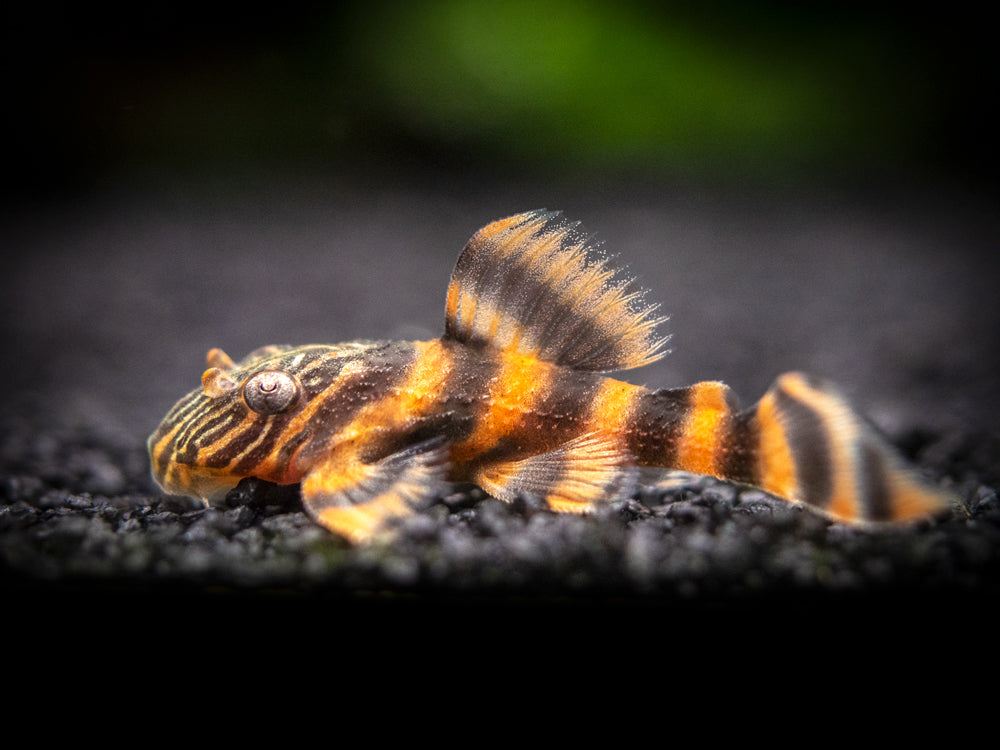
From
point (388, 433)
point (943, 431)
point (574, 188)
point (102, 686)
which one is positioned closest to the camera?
point (102, 686)

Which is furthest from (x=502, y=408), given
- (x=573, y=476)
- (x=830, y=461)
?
(x=830, y=461)

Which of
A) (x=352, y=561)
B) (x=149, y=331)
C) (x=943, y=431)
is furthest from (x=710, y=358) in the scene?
(x=149, y=331)

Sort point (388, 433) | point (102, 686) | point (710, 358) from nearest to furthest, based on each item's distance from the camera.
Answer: point (102, 686) → point (388, 433) → point (710, 358)

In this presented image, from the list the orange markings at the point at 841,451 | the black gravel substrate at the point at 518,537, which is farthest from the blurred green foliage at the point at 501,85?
the orange markings at the point at 841,451

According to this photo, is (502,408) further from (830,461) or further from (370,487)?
(830,461)

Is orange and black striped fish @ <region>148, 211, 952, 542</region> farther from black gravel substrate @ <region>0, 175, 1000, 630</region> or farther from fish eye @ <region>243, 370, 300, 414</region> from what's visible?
black gravel substrate @ <region>0, 175, 1000, 630</region>

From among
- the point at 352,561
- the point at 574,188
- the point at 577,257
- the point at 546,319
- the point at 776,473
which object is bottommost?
the point at 352,561

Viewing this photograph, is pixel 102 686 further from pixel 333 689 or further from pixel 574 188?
pixel 574 188

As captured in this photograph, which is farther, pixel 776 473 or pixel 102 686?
pixel 776 473

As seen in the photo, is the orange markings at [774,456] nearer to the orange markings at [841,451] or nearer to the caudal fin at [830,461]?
the caudal fin at [830,461]
